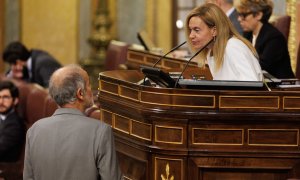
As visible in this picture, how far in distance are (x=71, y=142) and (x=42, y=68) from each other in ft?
15.2

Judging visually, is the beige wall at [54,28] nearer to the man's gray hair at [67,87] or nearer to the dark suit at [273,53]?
the dark suit at [273,53]

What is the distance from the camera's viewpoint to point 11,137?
22.1 feet

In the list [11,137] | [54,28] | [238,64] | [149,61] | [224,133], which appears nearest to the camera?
[224,133]

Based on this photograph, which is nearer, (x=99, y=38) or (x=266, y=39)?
(x=266, y=39)

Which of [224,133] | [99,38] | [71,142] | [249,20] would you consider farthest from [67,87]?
[99,38]

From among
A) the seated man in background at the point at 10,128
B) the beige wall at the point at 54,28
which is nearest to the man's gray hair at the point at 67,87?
the seated man in background at the point at 10,128

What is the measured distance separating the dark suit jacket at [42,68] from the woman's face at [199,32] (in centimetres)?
359

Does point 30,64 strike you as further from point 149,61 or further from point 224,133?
point 224,133

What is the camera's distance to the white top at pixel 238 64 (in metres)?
4.88

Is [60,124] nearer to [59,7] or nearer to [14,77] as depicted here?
[14,77]

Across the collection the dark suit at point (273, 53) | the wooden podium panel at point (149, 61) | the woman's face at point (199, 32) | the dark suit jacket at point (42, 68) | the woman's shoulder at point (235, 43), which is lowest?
the dark suit jacket at point (42, 68)

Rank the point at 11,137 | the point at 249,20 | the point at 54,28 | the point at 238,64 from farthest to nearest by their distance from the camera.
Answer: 1. the point at 54,28
2. the point at 11,137
3. the point at 249,20
4. the point at 238,64

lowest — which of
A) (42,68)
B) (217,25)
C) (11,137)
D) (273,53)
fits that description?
(11,137)

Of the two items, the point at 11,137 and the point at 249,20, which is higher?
the point at 249,20
